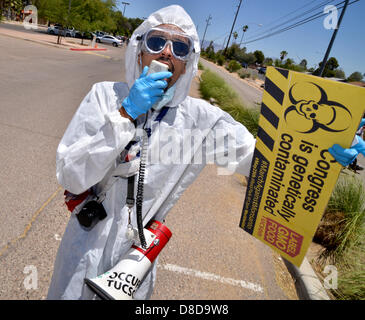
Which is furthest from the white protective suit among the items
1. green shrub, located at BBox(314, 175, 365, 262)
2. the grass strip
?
the grass strip

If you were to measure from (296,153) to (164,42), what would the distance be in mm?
1017

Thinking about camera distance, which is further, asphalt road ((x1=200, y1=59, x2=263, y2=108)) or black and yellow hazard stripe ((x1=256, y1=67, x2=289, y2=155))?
asphalt road ((x1=200, y1=59, x2=263, y2=108))

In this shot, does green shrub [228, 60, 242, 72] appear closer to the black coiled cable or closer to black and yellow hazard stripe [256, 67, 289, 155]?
black and yellow hazard stripe [256, 67, 289, 155]

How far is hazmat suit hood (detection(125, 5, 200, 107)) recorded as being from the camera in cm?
167

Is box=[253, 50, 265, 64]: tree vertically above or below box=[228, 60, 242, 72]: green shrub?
above

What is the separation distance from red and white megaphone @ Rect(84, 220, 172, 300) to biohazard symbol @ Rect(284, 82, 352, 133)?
3.36 feet

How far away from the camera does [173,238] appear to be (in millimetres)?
3383

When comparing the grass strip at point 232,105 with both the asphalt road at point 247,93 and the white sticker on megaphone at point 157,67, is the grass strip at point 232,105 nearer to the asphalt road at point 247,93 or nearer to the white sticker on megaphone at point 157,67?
the asphalt road at point 247,93

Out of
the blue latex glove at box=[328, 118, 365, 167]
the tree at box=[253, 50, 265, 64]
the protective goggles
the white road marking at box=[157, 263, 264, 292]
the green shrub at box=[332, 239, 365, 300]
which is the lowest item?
the white road marking at box=[157, 263, 264, 292]

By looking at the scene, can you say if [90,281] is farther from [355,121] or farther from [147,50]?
[355,121]

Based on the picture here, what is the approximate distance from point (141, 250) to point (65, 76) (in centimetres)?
1128
